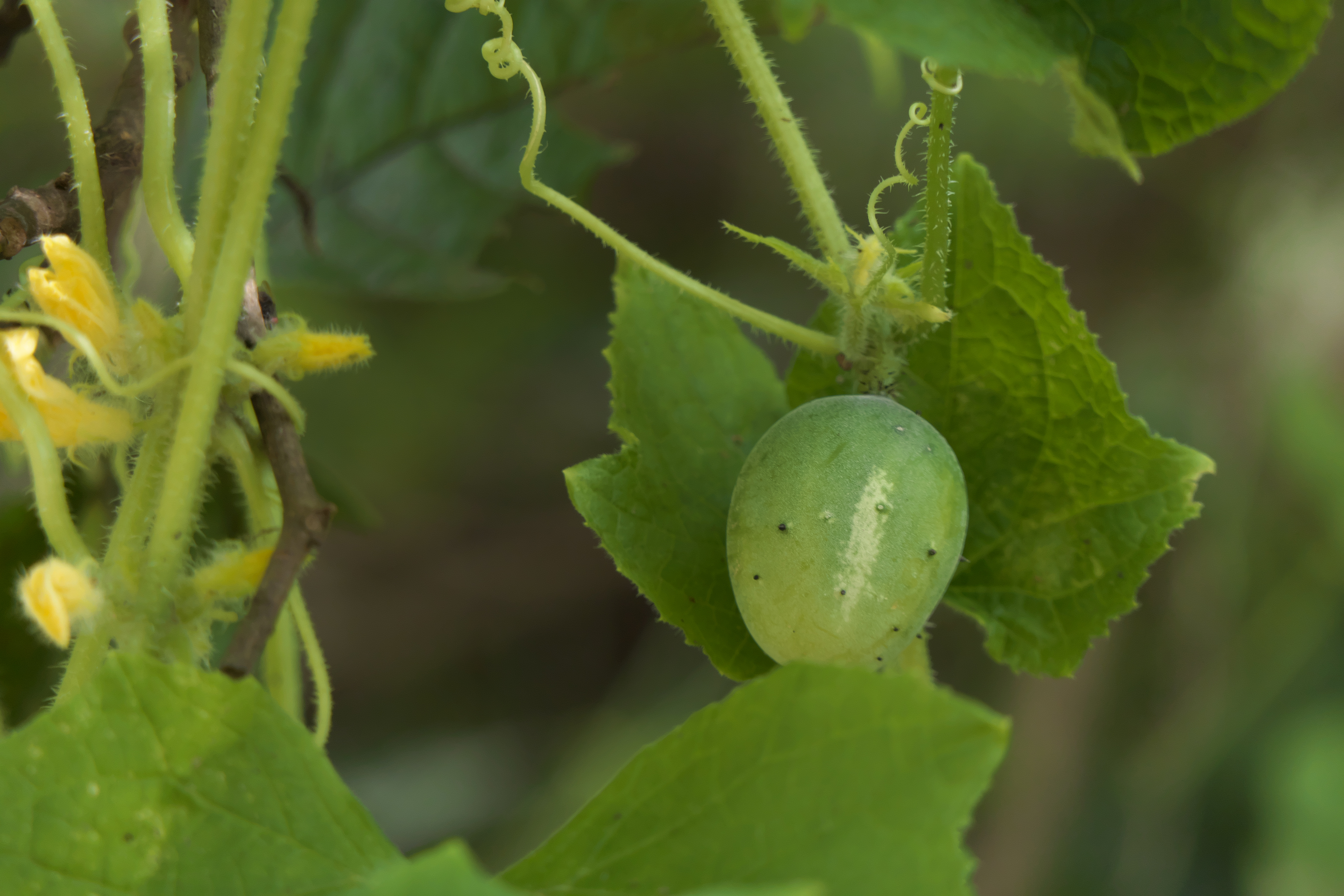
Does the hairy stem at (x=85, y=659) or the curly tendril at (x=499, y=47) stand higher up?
the curly tendril at (x=499, y=47)

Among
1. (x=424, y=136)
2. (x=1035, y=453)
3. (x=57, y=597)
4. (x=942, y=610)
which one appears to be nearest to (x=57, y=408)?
(x=57, y=597)

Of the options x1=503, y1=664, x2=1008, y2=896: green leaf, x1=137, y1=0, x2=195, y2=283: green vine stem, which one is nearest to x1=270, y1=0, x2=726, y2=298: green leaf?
x1=137, y1=0, x2=195, y2=283: green vine stem

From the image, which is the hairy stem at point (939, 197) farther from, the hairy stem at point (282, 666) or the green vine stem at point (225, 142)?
the hairy stem at point (282, 666)

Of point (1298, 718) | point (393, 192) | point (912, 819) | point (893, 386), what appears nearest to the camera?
point (912, 819)

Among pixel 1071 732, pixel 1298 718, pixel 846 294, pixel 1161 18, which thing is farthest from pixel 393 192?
pixel 1298 718

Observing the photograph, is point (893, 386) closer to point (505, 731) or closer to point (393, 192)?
point (393, 192)

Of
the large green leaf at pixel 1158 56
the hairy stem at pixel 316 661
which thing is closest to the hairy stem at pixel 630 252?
the large green leaf at pixel 1158 56

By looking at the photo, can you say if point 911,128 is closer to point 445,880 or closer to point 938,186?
point 938,186
